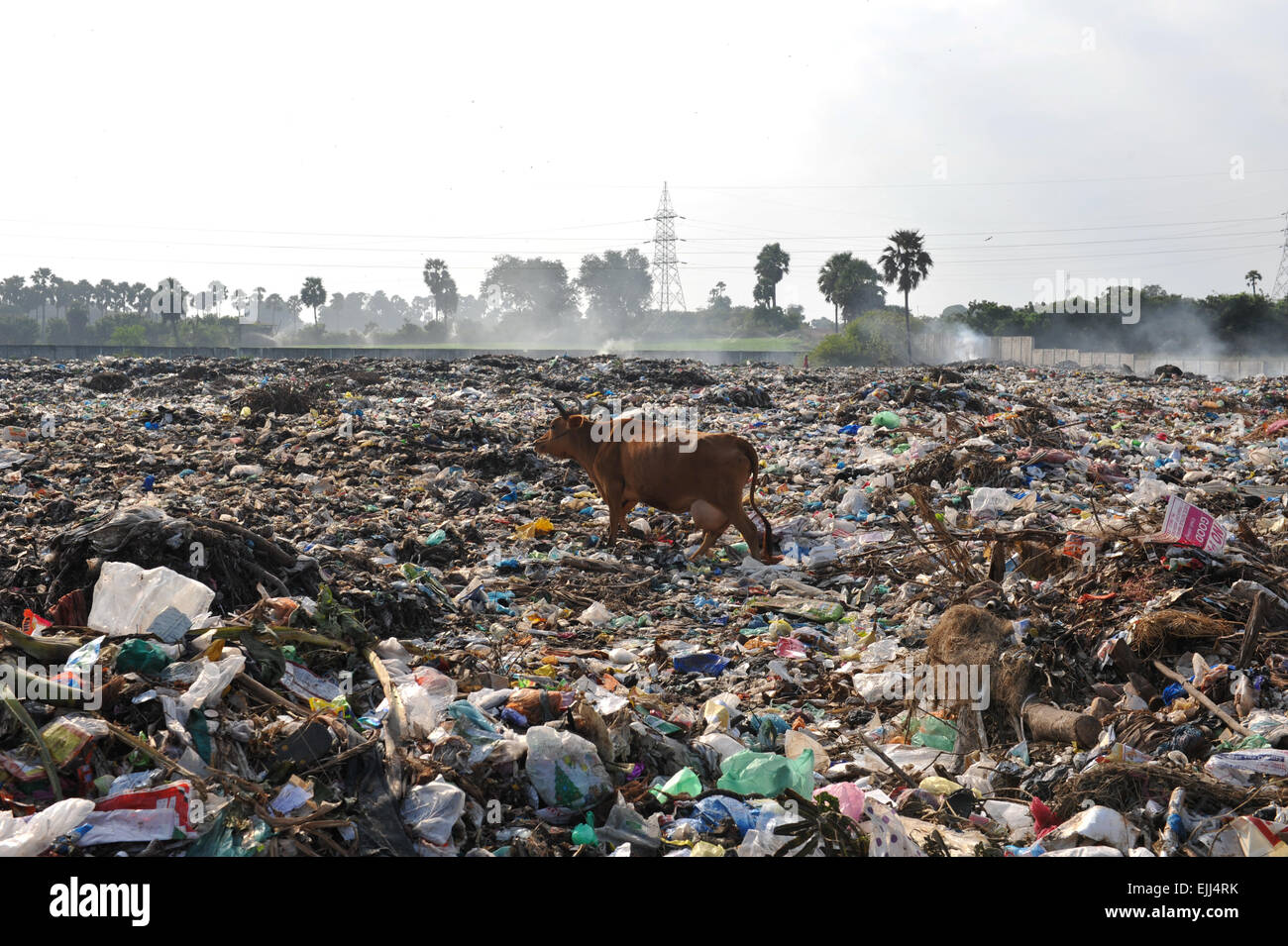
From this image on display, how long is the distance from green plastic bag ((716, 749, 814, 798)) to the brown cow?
11.8ft

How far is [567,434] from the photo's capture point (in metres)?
8.02

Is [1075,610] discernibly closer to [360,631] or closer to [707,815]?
[707,815]

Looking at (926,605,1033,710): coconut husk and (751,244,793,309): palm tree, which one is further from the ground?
(751,244,793,309): palm tree

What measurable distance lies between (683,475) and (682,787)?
3966 mm

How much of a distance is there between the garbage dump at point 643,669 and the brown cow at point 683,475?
274mm

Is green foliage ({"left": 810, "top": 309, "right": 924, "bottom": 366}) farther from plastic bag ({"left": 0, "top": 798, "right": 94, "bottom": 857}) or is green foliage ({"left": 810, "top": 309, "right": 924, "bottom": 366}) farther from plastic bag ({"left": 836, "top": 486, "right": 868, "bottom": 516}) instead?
plastic bag ({"left": 0, "top": 798, "right": 94, "bottom": 857})

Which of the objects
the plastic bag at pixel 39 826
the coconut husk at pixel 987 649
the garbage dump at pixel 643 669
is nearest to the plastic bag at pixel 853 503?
the garbage dump at pixel 643 669

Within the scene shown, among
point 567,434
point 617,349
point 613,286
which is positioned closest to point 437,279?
point 613,286

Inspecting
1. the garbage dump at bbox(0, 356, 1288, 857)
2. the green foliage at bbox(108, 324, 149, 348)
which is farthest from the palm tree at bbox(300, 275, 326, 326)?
the garbage dump at bbox(0, 356, 1288, 857)

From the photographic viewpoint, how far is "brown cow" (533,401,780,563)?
703 cm

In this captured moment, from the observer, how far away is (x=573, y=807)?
10.4 feet

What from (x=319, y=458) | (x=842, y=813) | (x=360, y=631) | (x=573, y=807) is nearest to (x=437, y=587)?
(x=360, y=631)
